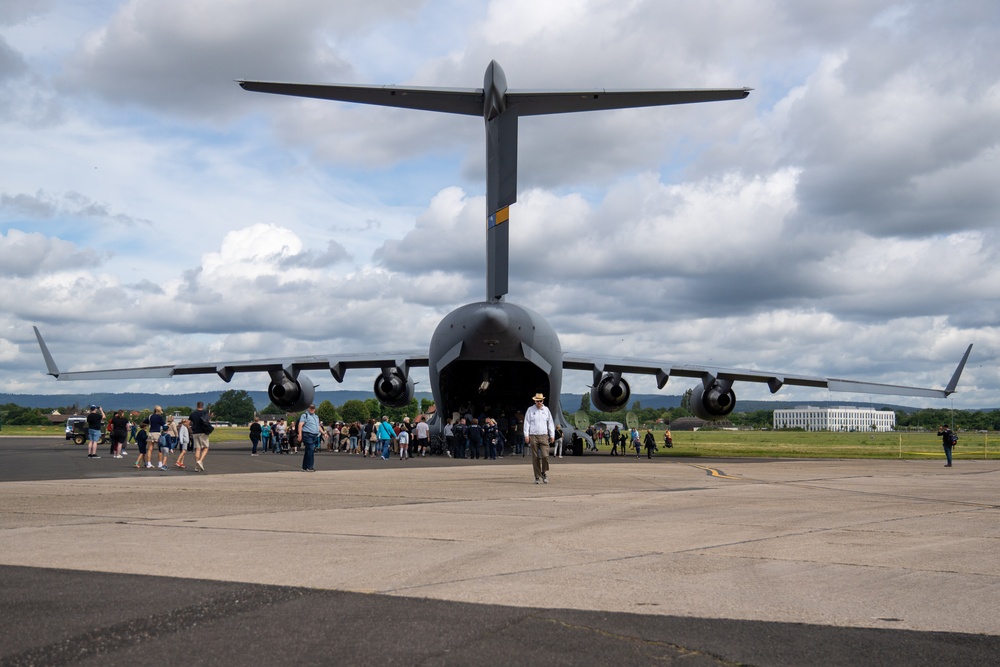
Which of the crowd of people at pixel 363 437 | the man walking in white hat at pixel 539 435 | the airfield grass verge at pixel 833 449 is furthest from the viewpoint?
the airfield grass verge at pixel 833 449

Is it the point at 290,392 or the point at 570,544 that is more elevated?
the point at 290,392

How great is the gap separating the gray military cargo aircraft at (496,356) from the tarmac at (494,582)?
13.4m

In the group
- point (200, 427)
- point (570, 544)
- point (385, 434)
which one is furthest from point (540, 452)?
point (385, 434)

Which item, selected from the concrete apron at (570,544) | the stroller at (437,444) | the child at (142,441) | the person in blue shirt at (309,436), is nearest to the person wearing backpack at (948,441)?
the concrete apron at (570,544)

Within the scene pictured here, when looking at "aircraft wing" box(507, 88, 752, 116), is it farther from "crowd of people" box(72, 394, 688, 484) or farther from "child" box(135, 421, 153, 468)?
"child" box(135, 421, 153, 468)

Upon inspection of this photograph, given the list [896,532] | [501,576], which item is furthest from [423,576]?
[896,532]

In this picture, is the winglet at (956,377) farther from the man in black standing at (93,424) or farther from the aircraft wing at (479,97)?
the man in black standing at (93,424)

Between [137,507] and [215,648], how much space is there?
7366 millimetres

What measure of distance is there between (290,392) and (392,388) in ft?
13.3

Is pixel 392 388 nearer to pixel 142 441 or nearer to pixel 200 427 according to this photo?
pixel 142 441

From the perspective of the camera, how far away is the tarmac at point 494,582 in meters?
4.48

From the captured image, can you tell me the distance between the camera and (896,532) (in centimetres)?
919

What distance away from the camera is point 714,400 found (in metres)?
36.3

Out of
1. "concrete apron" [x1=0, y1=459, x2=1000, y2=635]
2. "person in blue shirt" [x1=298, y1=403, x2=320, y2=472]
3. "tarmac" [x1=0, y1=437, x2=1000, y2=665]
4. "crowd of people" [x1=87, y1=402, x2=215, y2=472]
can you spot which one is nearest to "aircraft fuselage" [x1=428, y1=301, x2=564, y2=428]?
"person in blue shirt" [x1=298, y1=403, x2=320, y2=472]
